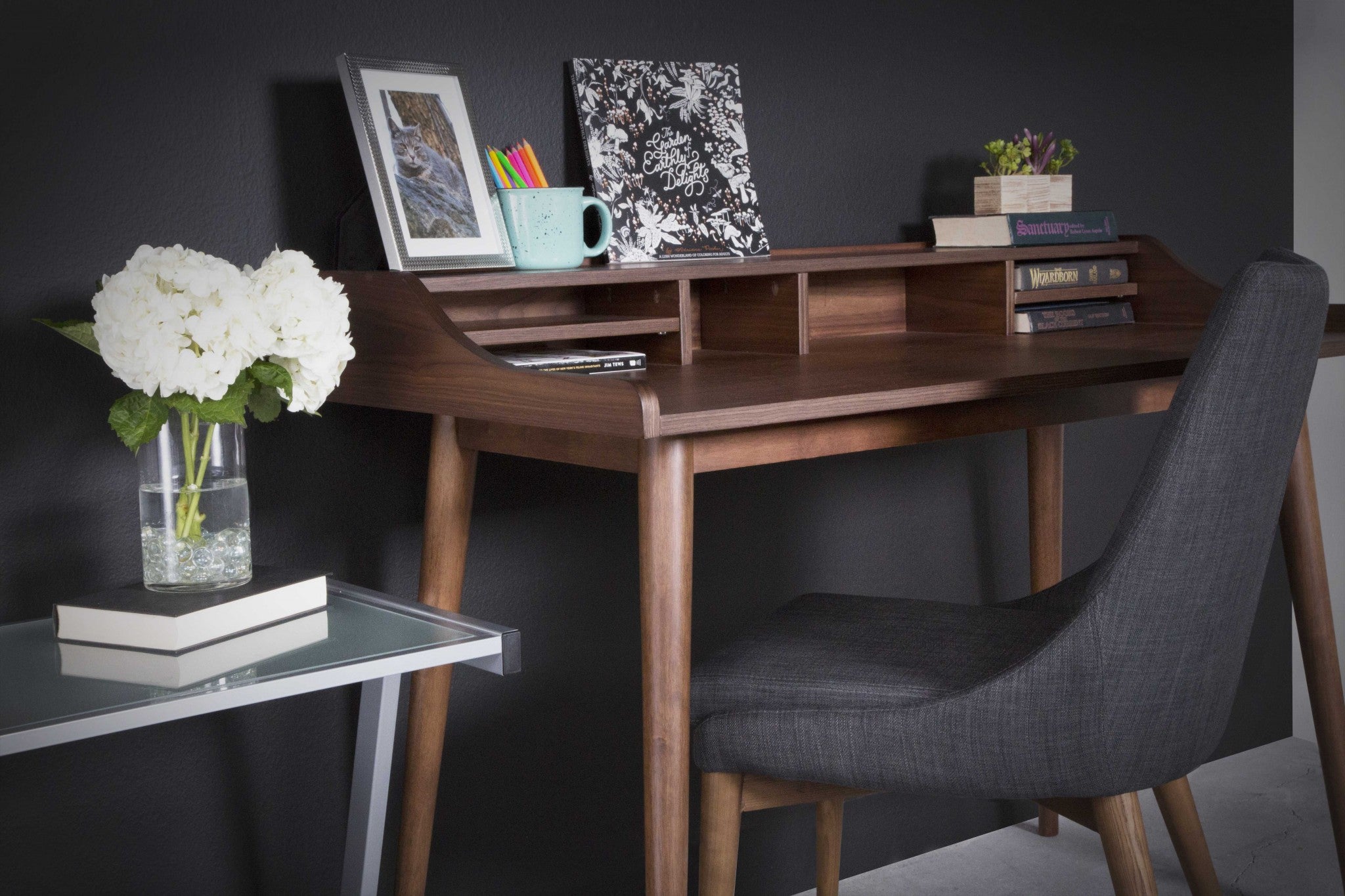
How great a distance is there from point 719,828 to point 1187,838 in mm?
573

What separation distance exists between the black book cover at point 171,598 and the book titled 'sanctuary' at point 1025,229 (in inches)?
43.9

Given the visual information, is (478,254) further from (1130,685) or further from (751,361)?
(1130,685)

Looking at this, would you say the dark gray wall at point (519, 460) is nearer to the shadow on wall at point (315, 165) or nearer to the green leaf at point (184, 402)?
the shadow on wall at point (315, 165)

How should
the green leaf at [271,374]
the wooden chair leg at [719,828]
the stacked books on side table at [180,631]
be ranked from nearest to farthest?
the stacked books on side table at [180,631] < the green leaf at [271,374] < the wooden chair leg at [719,828]

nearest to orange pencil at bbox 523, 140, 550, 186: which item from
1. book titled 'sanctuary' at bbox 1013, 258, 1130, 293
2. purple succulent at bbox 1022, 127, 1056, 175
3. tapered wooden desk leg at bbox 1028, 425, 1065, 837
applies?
book titled 'sanctuary' at bbox 1013, 258, 1130, 293

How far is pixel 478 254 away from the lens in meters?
1.53

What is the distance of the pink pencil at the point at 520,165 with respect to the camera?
1.66m

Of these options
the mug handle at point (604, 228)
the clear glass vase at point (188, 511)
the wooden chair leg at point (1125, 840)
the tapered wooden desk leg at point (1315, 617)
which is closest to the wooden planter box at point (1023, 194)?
the tapered wooden desk leg at point (1315, 617)

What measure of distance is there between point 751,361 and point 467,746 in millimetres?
669

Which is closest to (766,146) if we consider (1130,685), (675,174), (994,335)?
(675,174)

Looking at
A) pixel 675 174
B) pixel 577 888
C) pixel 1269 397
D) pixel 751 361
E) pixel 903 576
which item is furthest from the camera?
pixel 903 576

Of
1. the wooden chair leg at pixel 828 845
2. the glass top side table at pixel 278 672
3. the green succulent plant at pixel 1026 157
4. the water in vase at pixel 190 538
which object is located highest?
the green succulent plant at pixel 1026 157

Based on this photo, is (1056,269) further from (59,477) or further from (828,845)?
(59,477)

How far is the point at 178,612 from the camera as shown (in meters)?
1.16
